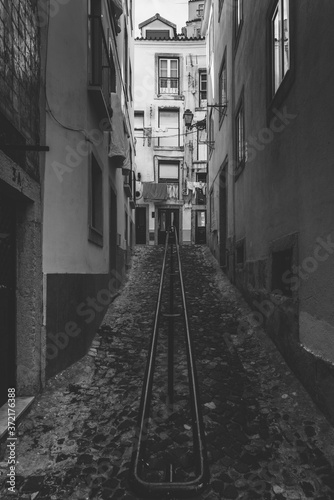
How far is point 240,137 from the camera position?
8.64 m

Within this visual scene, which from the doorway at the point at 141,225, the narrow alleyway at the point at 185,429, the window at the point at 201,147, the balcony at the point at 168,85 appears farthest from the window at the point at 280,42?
the balcony at the point at 168,85

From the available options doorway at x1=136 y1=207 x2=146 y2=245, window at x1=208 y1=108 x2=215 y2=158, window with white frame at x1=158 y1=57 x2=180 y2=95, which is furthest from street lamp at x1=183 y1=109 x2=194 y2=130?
window at x1=208 y1=108 x2=215 y2=158

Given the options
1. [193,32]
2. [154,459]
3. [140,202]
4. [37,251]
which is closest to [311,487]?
[154,459]

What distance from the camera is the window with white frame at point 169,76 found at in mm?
23531

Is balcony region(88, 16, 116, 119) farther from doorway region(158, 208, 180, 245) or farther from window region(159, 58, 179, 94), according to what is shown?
window region(159, 58, 179, 94)

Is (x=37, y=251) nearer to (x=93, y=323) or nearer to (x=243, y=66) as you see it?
(x=93, y=323)

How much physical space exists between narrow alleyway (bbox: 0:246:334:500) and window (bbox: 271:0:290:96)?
3.72 metres

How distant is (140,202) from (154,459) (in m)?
19.8

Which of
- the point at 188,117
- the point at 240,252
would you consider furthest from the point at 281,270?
the point at 188,117

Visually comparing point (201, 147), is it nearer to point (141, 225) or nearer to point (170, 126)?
point (170, 126)

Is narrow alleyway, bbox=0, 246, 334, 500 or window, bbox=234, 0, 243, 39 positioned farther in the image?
Answer: window, bbox=234, 0, 243, 39

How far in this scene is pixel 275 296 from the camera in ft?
17.8

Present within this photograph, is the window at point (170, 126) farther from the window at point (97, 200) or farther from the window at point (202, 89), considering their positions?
the window at point (97, 200)

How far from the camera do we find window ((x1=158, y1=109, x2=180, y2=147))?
23.0m
